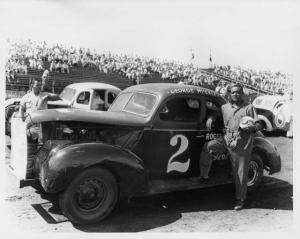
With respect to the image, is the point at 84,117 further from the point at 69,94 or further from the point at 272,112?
the point at 272,112

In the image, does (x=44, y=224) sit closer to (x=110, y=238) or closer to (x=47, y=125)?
Answer: (x=110, y=238)

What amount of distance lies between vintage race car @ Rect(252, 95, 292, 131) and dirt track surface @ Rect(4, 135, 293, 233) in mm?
5799

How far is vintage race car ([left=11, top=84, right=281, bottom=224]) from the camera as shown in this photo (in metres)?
4.13

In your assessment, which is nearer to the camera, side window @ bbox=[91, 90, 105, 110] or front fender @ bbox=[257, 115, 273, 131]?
side window @ bbox=[91, 90, 105, 110]

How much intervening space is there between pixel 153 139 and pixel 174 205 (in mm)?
1015

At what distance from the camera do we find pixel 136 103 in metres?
5.30

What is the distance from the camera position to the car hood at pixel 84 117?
173 inches

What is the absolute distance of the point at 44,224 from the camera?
4234mm

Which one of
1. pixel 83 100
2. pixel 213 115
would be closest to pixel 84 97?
pixel 83 100

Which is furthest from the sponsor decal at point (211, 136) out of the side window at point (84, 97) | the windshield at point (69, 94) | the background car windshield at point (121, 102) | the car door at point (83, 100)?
the windshield at point (69, 94)

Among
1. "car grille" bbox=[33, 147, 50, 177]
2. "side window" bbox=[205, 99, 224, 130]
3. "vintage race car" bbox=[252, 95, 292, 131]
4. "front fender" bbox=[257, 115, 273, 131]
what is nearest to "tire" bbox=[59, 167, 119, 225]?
"car grille" bbox=[33, 147, 50, 177]

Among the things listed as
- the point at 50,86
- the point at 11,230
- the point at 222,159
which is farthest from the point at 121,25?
the point at 50,86

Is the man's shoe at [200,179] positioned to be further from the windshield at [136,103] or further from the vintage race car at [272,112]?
the vintage race car at [272,112]

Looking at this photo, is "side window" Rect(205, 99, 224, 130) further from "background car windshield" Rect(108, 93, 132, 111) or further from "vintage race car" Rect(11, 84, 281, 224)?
"background car windshield" Rect(108, 93, 132, 111)
